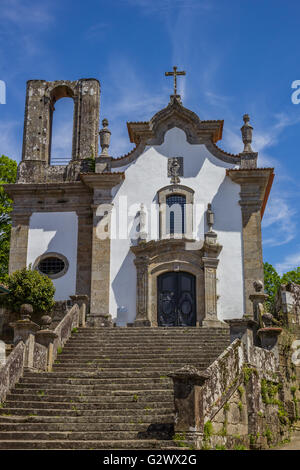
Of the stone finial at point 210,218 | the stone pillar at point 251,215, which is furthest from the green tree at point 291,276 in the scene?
the stone finial at point 210,218

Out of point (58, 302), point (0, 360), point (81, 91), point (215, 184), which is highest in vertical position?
point (81, 91)

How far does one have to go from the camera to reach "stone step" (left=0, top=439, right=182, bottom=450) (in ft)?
29.5

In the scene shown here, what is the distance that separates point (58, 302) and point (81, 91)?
902 centimetres

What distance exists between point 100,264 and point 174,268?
8.23 feet

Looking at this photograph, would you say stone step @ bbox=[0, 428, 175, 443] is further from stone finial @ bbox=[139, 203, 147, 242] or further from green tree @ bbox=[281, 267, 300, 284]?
green tree @ bbox=[281, 267, 300, 284]

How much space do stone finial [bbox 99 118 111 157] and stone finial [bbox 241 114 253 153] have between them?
4852 mm

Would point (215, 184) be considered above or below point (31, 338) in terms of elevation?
above

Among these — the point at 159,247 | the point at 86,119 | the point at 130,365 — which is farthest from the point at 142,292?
the point at 86,119

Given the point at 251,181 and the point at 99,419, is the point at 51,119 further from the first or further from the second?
the point at 99,419

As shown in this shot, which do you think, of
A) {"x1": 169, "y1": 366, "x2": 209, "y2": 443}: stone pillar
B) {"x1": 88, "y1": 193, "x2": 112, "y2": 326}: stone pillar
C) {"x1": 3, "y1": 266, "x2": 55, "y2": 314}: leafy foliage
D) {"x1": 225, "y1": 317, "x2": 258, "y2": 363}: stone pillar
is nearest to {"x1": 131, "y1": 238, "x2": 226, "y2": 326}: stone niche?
{"x1": 88, "y1": 193, "x2": 112, "y2": 326}: stone pillar

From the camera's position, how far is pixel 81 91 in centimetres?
2412

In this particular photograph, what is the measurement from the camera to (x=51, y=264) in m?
21.5
